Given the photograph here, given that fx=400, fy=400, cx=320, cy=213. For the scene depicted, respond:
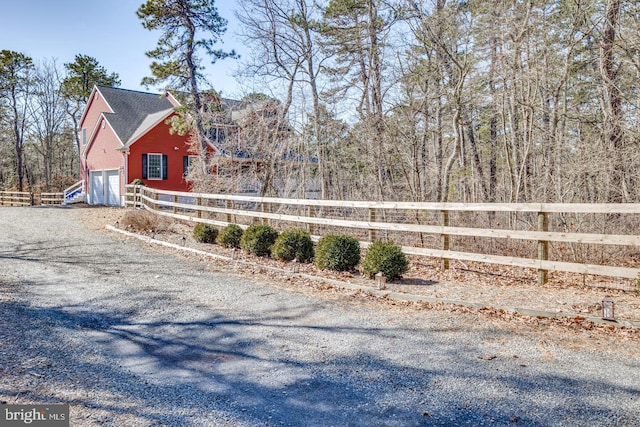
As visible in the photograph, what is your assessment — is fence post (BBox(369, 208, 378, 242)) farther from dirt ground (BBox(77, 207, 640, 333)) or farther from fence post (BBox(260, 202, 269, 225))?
fence post (BBox(260, 202, 269, 225))

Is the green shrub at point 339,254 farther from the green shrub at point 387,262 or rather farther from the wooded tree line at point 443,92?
the wooded tree line at point 443,92

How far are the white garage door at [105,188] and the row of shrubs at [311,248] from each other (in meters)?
14.3

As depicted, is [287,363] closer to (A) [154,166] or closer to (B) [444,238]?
(B) [444,238]

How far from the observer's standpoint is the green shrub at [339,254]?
716cm

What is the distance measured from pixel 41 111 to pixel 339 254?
109 feet

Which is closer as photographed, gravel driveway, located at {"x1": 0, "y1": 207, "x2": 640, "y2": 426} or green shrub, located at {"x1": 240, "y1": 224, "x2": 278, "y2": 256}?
gravel driveway, located at {"x1": 0, "y1": 207, "x2": 640, "y2": 426}

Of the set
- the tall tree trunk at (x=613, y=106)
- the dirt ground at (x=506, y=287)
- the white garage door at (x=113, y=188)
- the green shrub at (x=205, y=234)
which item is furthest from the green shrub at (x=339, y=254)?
the white garage door at (x=113, y=188)

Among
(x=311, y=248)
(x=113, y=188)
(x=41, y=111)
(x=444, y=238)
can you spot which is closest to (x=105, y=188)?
(x=113, y=188)

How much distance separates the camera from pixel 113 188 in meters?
22.4

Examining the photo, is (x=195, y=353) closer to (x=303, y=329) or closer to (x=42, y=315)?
(x=303, y=329)

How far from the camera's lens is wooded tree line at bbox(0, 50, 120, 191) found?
2670 centimetres

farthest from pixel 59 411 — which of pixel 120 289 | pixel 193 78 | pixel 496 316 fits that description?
pixel 193 78

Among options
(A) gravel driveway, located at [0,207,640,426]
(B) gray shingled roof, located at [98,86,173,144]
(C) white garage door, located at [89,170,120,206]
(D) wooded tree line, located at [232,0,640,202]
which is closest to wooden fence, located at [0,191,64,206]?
(C) white garage door, located at [89,170,120,206]

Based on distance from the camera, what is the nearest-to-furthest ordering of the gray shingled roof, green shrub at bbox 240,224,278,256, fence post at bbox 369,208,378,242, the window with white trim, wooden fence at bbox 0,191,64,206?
1. fence post at bbox 369,208,378,242
2. green shrub at bbox 240,224,278,256
3. the window with white trim
4. the gray shingled roof
5. wooden fence at bbox 0,191,64,206
